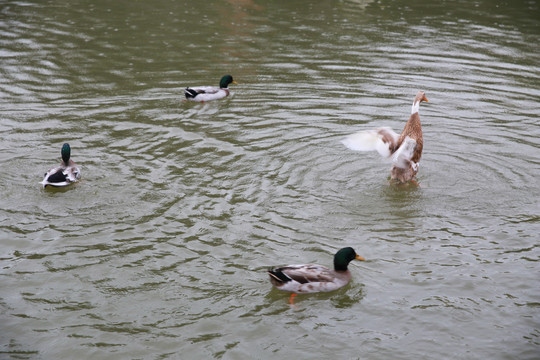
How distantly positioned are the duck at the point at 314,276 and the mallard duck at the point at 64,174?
4.23m

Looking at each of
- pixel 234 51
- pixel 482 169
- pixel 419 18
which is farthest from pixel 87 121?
pixel 419 18

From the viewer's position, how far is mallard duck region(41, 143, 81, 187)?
10.4 m

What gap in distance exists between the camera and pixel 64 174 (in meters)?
10.4

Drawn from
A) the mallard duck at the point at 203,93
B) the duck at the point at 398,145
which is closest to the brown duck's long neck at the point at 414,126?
the duck at the point at 398,145

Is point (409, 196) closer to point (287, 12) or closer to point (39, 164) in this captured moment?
point (39, 164)

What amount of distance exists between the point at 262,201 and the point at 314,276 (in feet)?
8.39

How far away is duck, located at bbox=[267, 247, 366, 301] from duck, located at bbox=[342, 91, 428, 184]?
2950mm

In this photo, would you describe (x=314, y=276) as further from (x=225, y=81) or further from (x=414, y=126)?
(x=225, y=81)

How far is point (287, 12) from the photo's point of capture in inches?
943

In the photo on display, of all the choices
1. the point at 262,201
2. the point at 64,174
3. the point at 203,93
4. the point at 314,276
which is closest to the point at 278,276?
the point at 314,276

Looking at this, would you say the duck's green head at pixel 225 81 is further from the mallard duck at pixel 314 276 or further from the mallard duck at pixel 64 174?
the mallard duck at pixel 314 276

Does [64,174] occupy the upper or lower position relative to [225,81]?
lower

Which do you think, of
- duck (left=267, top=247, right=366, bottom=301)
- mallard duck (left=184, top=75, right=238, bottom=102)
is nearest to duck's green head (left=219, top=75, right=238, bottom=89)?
mallard duck (left=184, top=75, right=238, bottom=102)

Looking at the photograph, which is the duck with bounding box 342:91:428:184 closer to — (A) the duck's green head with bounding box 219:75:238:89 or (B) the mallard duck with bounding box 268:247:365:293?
(B) the mallard duck with bounding box 268:247:365:293
